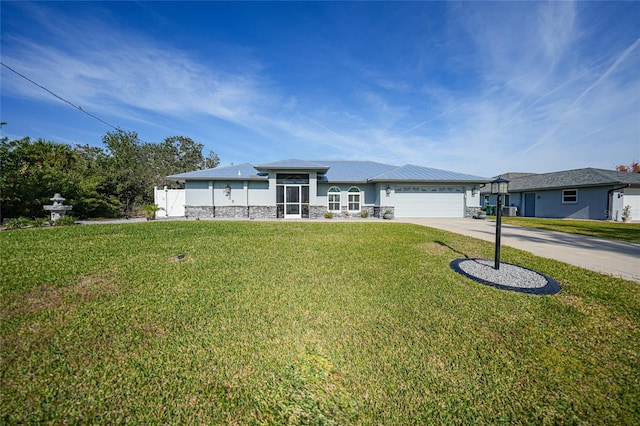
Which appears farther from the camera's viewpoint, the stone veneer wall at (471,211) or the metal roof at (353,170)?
the metal roof at (353,170)

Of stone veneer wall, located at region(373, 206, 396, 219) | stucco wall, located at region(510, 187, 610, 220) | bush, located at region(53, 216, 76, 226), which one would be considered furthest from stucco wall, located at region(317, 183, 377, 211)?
stucco wall, located at region(510, 187, 610, 220)

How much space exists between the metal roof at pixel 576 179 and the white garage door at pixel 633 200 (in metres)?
0.67

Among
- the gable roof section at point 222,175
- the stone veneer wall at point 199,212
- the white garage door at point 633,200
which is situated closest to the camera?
the gable roof section at point 222,175

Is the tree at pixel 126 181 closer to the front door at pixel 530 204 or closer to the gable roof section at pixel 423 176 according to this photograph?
the gable roof section at pixel 423 176

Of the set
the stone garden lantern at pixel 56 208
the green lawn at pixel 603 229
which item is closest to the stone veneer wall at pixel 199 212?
the stone garden lantern at pixel 56 208

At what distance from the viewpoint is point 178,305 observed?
131 inches

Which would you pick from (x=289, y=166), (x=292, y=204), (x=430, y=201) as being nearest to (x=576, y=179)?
(x=430, y=201)

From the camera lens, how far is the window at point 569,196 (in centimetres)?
1677

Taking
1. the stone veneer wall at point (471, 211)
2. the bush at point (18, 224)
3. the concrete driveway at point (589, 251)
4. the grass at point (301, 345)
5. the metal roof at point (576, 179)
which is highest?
the metal roof at point (576, 179)

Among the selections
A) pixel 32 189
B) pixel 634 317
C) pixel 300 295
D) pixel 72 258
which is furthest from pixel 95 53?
pixel 634 317

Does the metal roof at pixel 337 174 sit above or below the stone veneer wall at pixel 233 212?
above

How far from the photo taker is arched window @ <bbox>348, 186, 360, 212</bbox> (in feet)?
54.2

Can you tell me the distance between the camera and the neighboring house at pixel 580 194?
49.7 feet

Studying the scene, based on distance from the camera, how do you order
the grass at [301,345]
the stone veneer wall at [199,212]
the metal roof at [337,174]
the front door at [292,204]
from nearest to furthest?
the grass at [301,345]
the metal roof at [337,174]
the front door at [292,204]
the stone veneer wall at [199,212]
